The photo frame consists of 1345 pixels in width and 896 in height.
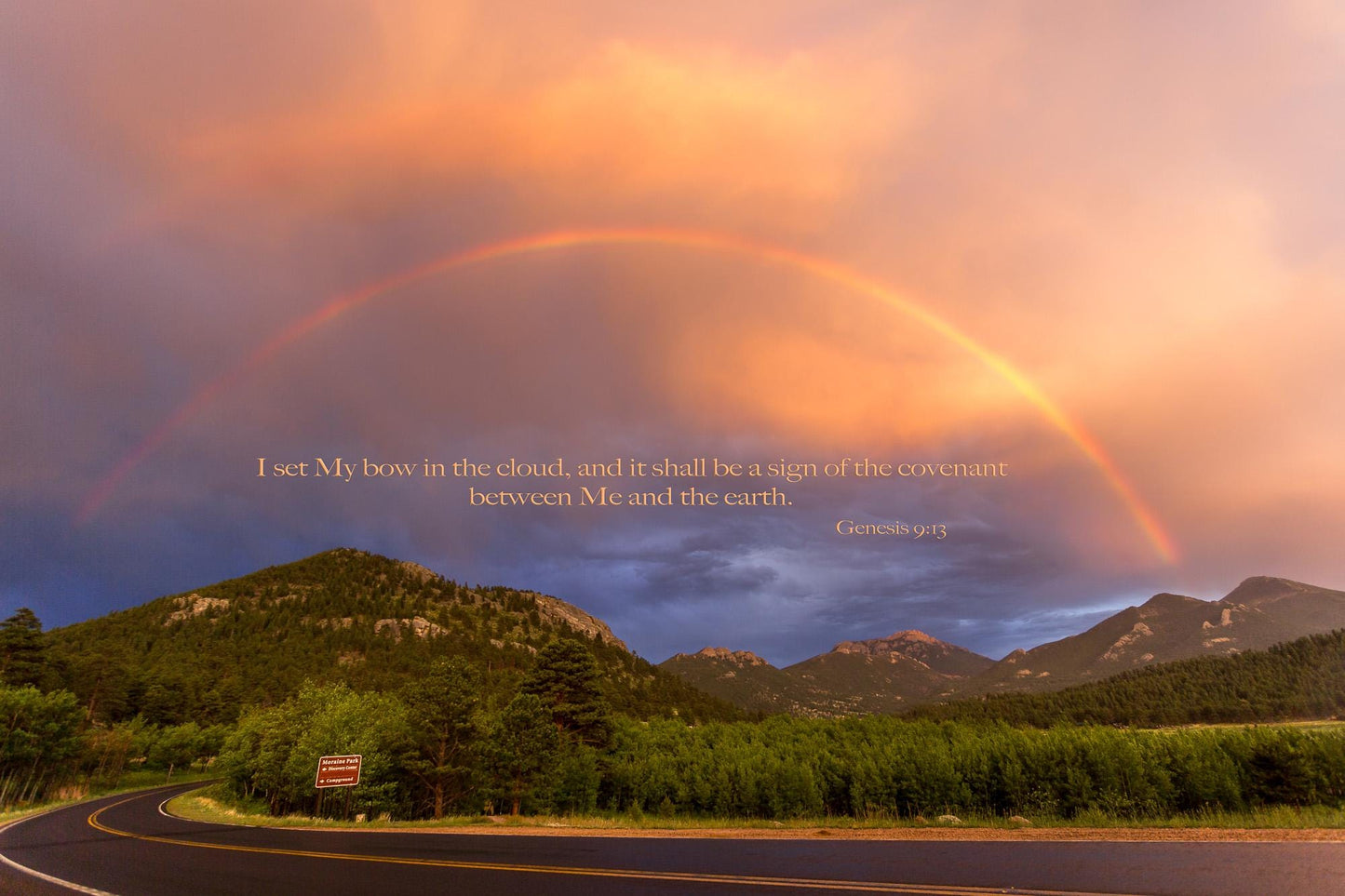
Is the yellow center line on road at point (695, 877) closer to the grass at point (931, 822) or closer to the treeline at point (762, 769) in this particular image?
the grass at point (931, 822)

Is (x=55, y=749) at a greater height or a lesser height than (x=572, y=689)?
lesser

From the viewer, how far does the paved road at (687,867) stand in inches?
473

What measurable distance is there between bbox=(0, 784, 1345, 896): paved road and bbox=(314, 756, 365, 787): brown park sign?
3967 millimetres

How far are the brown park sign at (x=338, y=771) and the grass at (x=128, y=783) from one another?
159 ft

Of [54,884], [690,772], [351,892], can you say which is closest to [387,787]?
[690,772]

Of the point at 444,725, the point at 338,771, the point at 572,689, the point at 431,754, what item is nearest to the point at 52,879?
the point at 338,771

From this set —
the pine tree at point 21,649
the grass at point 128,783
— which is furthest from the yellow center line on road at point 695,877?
the pine tree at point 21,649

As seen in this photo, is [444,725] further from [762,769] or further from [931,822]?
[931,822]

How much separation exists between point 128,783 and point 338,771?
355 ft

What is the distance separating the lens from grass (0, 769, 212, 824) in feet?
221

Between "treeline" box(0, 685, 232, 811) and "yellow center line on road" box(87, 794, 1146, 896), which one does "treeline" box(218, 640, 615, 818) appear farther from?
"yellow center line on road" box(87, 794, 1146, 896)

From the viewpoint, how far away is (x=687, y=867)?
50.5 ft

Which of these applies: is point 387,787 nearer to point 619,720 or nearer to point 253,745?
point 253,745

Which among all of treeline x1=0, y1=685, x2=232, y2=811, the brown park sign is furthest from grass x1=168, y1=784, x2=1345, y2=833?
treeline x1=0, y1=685, x2=232, y2=811
